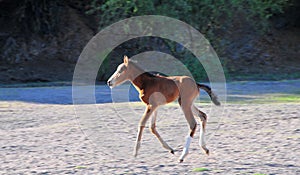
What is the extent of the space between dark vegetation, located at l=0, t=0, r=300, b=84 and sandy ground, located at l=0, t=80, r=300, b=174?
729 cm

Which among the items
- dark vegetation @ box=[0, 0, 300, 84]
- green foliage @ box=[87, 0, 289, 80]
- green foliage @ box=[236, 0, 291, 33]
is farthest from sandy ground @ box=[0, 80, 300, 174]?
green foliage @ box=[236, 0, 291, 33]

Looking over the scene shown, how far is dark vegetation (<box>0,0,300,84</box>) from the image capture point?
2320 cm

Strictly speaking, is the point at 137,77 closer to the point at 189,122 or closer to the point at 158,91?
the point at 158,91

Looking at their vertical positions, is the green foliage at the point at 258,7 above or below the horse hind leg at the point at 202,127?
above

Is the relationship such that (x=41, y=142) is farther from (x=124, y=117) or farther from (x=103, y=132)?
(x=124, y=117)

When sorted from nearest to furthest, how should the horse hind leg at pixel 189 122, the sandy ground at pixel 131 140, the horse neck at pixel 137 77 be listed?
the sandy ground at pixel 131 140, the horse hind leg at pixel 189 122, the horse neck at pixel 137 77

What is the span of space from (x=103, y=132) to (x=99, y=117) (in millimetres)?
2036

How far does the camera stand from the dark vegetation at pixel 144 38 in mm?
23203

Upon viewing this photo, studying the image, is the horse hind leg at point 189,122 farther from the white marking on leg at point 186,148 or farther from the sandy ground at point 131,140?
the sandy ground at point 131,140

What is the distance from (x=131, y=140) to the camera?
1106cm

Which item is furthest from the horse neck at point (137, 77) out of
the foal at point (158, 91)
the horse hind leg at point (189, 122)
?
the horse hind leg at point (189, 122)

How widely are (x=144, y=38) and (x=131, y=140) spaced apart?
1362 cm

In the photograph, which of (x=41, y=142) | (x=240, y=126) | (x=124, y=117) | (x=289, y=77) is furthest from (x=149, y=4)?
(x=41, y=142)

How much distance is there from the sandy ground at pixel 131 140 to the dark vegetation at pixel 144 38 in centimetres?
729
